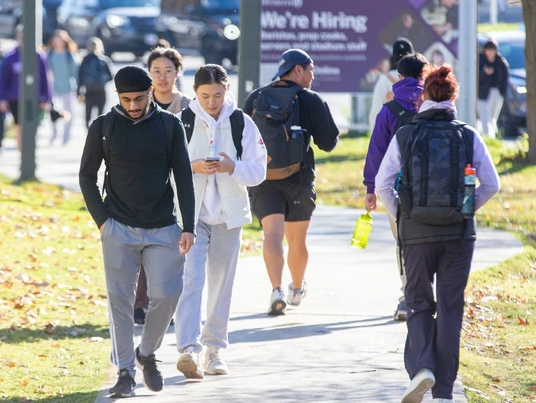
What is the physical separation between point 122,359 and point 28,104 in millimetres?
9710

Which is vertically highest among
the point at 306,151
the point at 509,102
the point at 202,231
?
the point at 509,102

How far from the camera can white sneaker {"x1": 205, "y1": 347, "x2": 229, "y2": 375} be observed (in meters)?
7.02

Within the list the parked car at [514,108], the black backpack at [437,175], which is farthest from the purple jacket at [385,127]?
the parked car at [514,108]

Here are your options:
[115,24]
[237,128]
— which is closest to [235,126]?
[237,128]

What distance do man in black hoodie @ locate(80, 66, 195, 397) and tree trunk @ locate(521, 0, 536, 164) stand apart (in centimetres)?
1092

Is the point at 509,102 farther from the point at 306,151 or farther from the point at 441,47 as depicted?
the point at 306,151

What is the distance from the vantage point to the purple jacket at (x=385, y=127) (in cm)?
763

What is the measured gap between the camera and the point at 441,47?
1970 cm

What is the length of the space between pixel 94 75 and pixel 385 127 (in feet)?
43.4

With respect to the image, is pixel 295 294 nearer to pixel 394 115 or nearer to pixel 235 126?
pixel 394 115

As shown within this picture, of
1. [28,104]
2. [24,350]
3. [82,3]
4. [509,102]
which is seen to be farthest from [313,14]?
[82,3]

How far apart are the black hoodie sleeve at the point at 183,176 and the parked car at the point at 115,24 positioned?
28379mm

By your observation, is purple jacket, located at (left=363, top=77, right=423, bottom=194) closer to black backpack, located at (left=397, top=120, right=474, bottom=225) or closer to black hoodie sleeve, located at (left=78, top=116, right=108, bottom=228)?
black backpack, located at (left=397, top=120, right=474, bottom=225)

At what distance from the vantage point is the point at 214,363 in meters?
7.03
